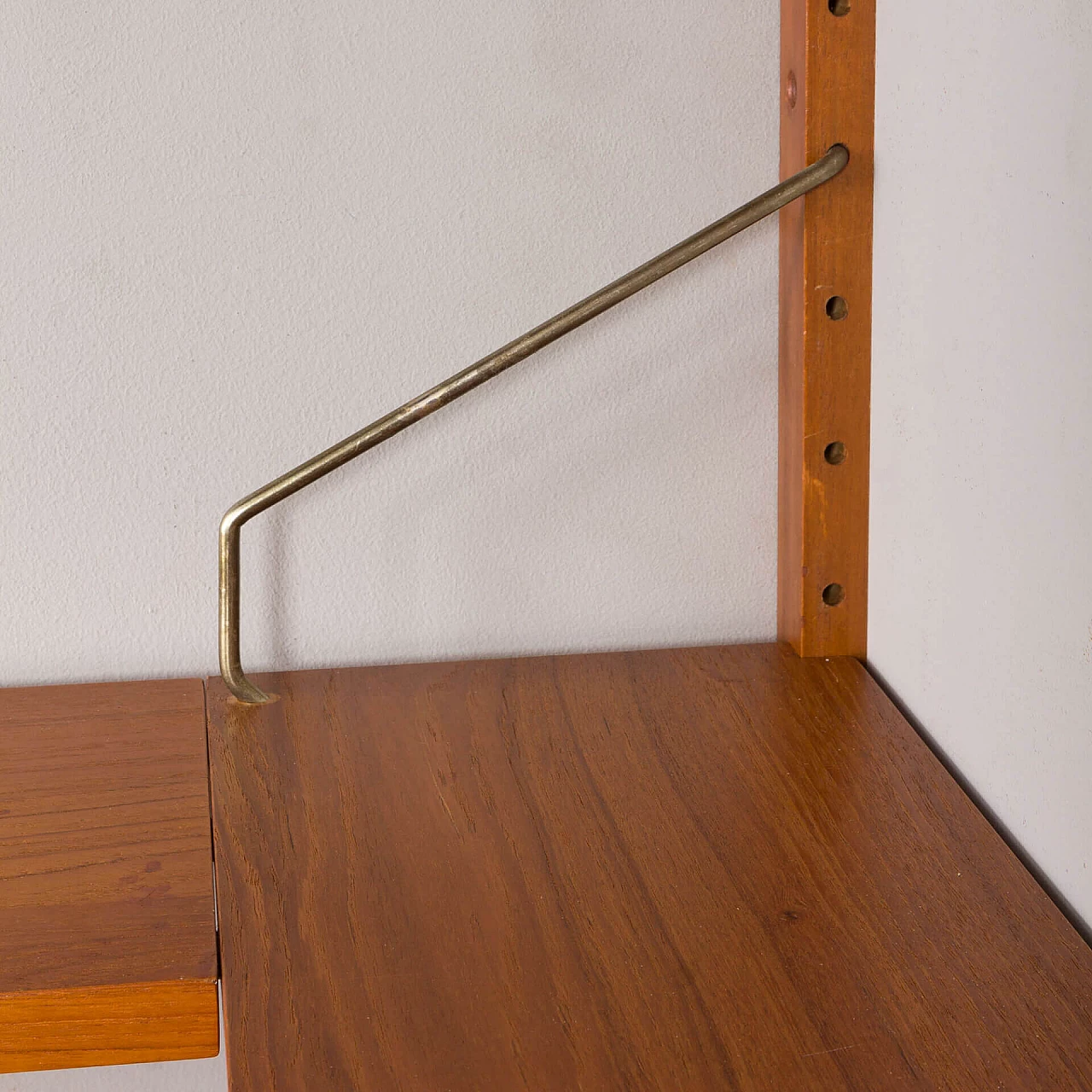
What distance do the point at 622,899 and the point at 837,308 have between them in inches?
16.9

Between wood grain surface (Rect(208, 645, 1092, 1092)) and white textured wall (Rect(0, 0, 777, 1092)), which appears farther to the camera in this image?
white textured wall (Rect(0, 0, 777, 1092))

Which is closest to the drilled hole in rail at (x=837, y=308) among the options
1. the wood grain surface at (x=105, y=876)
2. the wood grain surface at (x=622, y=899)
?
the wood grain surface at (x=622, y=899)

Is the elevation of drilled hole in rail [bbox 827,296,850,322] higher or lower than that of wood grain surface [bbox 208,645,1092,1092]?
higher

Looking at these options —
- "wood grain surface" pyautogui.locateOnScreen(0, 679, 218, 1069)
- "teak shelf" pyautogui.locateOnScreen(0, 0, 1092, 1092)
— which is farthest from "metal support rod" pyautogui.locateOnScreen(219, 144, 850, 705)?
"wood grain surface" pyautogui.locateOnScreen(0, 679, 218, 1069)

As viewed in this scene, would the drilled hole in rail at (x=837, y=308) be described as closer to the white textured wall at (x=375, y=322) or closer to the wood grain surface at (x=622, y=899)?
the white textured wall at (x=375, y=322)

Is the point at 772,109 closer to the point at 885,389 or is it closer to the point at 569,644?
the point at 885,389

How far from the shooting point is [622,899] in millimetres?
637

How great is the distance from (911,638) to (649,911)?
0.29m

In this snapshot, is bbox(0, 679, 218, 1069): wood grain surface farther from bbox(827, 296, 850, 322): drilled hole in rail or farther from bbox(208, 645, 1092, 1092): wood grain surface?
bbox(827, 296, 850, 322): drilled hole in rail

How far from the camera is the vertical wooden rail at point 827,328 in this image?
2.73ft

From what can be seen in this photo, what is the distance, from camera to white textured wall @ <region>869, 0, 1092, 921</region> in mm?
603

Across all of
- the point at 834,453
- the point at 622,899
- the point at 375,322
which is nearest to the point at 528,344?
the point at 375,322

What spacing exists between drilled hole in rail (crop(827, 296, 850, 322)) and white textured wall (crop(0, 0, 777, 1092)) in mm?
66

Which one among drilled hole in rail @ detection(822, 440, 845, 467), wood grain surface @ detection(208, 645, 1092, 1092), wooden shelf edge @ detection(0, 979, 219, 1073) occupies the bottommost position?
wooden shelf edge @ detection(0, 979, 219, 1073)
